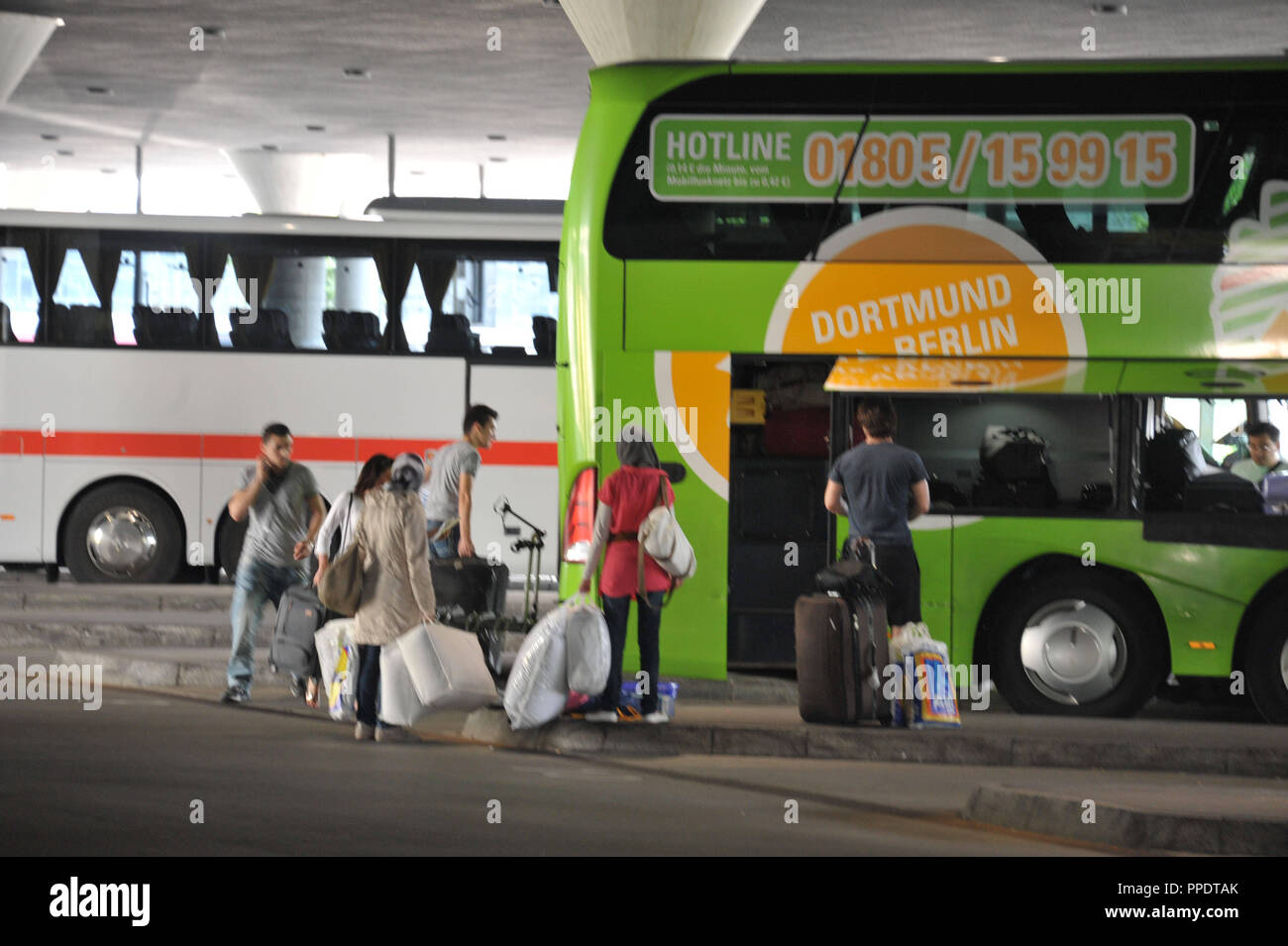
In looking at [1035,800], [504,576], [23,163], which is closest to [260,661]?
[504,576]

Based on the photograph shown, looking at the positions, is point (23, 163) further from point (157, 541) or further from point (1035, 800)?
point (1035, 800)

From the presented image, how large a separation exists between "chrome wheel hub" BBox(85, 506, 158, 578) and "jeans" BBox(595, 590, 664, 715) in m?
9.42

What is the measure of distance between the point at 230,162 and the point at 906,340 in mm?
24503

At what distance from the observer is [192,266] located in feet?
62.7

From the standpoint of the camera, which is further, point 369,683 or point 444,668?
point 369,683

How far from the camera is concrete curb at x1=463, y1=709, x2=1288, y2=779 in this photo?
10.3m

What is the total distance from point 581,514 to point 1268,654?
4.29 meters

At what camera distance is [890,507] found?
11.0 m

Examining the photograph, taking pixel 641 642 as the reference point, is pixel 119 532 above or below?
above

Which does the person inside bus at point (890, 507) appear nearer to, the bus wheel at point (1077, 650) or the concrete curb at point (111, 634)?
the bus wheel at point (1077, 650)

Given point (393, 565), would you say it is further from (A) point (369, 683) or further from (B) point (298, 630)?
(B) point (298, 630)

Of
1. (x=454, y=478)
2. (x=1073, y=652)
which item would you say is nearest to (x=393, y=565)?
(x=454, y=478)

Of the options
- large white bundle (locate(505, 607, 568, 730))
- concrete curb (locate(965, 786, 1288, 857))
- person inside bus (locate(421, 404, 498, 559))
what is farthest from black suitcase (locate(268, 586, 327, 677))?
concrete curb (locate(965, 786, 1288, 857))

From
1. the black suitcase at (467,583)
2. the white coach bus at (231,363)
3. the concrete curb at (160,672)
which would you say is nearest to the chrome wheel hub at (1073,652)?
the black suitcase at (467,583)
